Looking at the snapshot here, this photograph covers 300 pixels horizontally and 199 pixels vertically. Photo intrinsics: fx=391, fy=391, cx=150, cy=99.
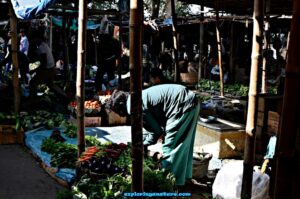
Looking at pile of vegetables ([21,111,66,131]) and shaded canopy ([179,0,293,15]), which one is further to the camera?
shaded canopy ([179,0,293,15])

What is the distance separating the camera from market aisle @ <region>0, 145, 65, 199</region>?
194 inches

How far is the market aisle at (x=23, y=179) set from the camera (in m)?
4.94

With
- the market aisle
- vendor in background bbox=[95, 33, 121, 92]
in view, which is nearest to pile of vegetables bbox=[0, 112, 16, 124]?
the market aisle

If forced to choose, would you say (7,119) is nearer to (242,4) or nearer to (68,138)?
(68,138)

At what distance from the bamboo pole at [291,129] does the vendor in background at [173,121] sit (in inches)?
127

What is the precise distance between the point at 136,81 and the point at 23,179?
3498 millimetres

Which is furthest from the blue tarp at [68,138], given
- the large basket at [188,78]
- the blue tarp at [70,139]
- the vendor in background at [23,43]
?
the large basket at [188,78]

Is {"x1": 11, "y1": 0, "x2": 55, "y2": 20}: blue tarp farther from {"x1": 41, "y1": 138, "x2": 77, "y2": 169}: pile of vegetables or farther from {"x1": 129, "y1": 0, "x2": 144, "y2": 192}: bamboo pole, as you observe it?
{"x1": 129, "y1": 0, "x2": 144, "y2": 192}: bamboo pole

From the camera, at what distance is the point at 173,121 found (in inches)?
187

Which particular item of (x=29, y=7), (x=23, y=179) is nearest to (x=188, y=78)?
(x=29, y=7)

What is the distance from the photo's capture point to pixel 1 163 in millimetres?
6047

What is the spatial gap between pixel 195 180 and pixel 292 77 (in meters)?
4.14

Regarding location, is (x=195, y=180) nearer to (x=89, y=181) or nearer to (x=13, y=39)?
(x=89, y=181)

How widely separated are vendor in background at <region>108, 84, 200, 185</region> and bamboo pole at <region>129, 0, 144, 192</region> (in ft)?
6.38
